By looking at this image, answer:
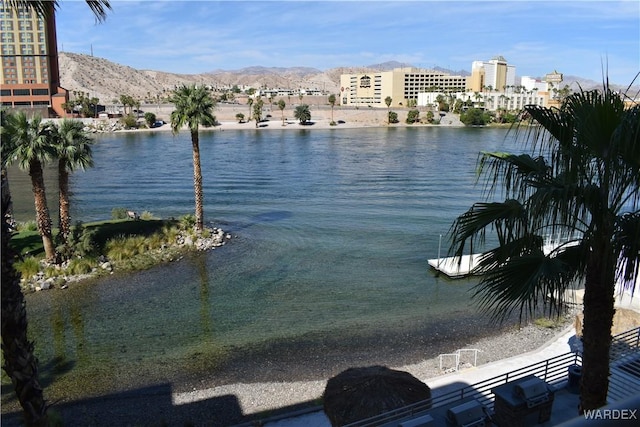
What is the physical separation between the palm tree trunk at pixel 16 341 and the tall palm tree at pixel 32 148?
53.4 ft

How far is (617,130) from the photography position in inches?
181

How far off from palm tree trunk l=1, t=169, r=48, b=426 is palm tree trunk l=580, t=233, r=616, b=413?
655 centimetres

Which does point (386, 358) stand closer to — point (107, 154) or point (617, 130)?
point (617, 130)

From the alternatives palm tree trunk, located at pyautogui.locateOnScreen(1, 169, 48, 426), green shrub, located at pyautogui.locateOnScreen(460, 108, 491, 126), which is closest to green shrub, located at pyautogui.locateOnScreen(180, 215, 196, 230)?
palm tree trunk, located at pyautogui.locateOnScreen(1, 169, 48, 426)

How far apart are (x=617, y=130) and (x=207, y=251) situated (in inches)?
932

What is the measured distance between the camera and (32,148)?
68.1 ft

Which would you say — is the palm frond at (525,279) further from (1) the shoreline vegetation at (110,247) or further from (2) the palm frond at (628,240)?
(1) the shoreline vegetation at (110,247)

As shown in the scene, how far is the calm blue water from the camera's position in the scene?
16.2m

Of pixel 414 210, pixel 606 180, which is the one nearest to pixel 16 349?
pixel 606 180

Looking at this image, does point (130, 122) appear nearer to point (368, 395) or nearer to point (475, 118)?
point (475, 118)

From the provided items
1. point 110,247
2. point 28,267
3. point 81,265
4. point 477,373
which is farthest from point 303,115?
→ point 477,373

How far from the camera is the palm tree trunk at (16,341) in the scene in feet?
20.1

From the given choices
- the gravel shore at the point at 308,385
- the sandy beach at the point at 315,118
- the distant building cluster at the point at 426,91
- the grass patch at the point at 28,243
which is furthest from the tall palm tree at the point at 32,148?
the distant building cluster at the point at 426,91

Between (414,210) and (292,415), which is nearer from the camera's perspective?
(292,415)
